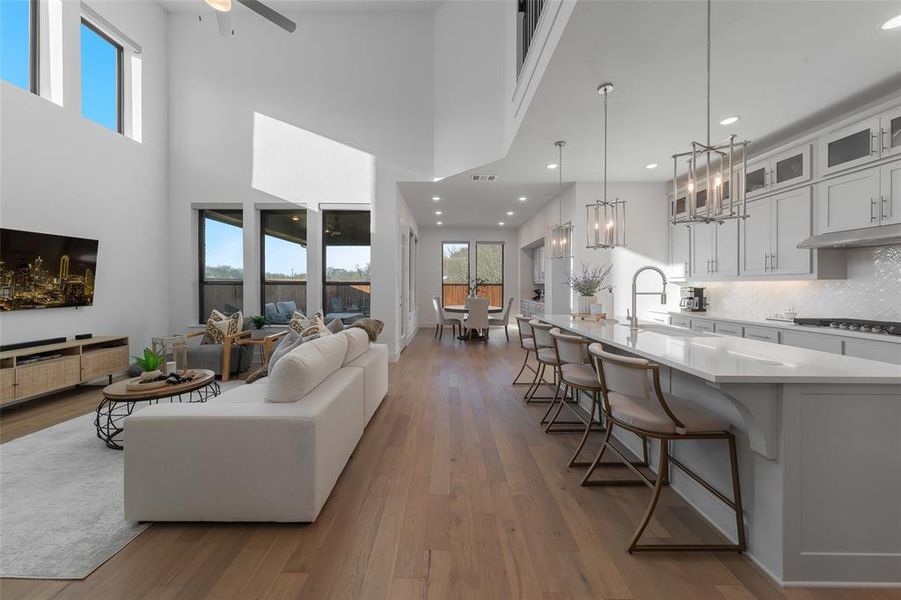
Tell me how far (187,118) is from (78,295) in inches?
134

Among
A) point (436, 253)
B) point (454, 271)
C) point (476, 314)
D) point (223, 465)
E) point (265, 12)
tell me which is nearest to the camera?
point (223, 465)

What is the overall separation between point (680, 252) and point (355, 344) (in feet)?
16.0

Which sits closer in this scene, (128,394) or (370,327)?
(128,394)

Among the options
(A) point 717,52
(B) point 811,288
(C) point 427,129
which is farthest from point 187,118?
(B) point 811,288

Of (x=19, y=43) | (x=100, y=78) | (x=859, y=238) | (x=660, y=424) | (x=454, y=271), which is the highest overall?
(x=100, y=78)

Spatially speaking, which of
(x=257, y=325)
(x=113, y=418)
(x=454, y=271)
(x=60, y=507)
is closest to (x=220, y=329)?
(x=257, y=325)

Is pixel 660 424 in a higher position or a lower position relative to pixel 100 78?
lower

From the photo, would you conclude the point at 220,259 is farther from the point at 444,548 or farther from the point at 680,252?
the point at 680,252

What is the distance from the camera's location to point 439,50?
6.21 m

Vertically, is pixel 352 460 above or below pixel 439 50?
below

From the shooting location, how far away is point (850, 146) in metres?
3.30

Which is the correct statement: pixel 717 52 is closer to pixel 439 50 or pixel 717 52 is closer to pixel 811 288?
pixel 811 288

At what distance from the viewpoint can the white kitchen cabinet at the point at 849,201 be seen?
3.14 metres

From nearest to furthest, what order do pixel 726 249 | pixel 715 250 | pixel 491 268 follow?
Result: pixel 726 249, pixel 715 250, pixel 491 268
